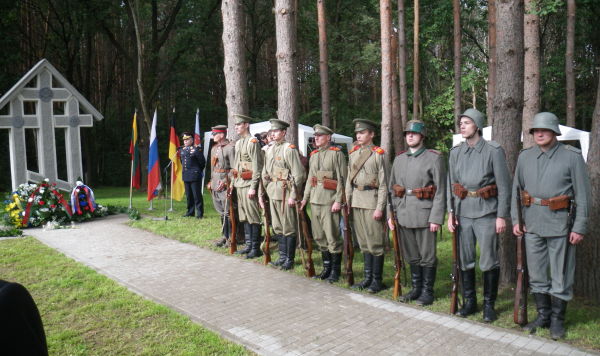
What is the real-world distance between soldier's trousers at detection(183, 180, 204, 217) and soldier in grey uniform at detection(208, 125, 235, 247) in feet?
8.05

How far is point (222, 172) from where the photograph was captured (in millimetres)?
9133

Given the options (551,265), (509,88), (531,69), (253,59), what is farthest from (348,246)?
(253,59)

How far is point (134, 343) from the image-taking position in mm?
4387

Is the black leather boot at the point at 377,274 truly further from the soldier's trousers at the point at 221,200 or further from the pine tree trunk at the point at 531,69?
the pine tree trunk at the point at 531,69

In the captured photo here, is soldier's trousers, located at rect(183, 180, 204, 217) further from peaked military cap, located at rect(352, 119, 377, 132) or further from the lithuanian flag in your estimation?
peaked military cap, located at rect(352, 119, 377, 132)

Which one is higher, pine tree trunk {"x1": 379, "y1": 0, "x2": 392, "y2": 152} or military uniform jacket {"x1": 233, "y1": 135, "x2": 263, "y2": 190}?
pine tree trunk {"x1": 379, "y1": 0, "x2": 392, "y2": 152}

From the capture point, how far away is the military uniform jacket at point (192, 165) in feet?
38.8

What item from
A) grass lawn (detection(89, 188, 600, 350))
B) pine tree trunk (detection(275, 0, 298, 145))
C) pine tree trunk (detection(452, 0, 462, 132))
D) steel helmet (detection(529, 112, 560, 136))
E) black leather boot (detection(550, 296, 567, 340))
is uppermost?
pine tree trunk (detection(452, 0, 462, 132))

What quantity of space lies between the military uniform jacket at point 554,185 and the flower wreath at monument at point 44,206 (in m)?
9.72

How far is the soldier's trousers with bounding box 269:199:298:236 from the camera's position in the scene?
267 inches

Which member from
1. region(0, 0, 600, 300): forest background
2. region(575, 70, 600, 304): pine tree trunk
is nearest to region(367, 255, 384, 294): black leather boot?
region(575, 70, 600, 304): pine tree trunk

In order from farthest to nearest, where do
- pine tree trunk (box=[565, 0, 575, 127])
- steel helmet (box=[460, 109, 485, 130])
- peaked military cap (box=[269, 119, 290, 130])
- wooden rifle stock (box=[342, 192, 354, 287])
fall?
pine tree trunk (box=[565, 0, 575, 127]) → peaked military cap (box=[269, 119, 290, 130]) → wooden rifle stock (box=[342, 192, 354, 287]) → steel helmet (box=[460, 109, 485, 130])

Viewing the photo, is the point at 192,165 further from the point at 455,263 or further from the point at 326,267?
the point at 455,263

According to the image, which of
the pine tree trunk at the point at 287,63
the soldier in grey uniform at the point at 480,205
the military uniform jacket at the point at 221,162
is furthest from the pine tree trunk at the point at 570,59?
the soldier in grey uniform at the point at 480,205
